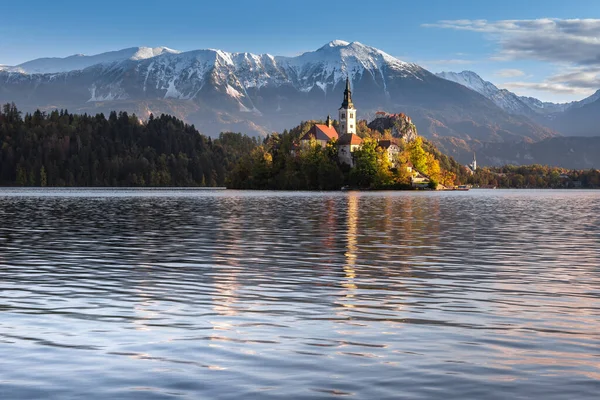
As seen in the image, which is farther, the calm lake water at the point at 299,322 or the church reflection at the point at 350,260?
the church reflection at the point at 350,260

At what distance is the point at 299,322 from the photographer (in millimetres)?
20938

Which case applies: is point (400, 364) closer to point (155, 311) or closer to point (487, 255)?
point (155, 311)

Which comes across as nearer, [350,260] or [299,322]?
[299,322]

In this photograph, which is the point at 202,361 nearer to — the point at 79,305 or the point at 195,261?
the point at 79,305

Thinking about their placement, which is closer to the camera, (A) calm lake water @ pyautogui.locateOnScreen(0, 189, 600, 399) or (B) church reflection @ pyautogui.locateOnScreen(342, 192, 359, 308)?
(A) calm lake water @ pyautogui.locateOnScreen(0, 189, 600, 399)

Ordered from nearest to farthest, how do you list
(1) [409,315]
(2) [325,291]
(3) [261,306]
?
(1) [409,315], (3) [261,306], (2) [325,291]

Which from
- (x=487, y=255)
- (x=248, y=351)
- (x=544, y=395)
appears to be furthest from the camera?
(x=487, y=255)

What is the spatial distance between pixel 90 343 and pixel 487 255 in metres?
26.7

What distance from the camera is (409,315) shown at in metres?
21.9

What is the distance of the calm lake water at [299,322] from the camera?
14.8m

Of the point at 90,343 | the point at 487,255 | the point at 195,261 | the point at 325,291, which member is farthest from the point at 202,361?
the point at 487,255

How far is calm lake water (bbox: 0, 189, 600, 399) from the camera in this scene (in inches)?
581

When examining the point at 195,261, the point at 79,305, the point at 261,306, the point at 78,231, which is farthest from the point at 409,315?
the point at 78,231

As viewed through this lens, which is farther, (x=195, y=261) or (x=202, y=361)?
(x=195, y=261)
